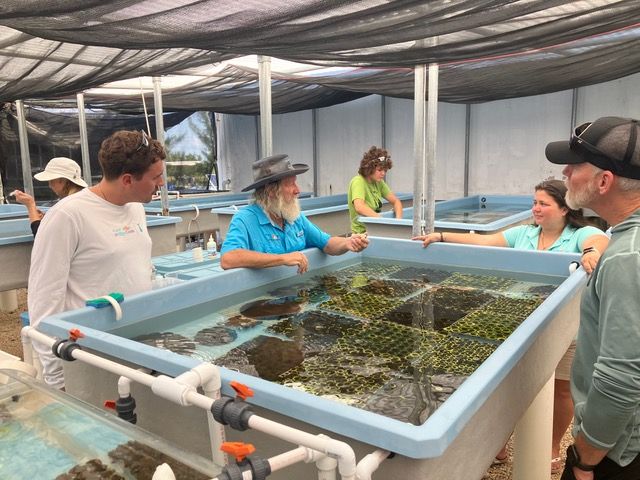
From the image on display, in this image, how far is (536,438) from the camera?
199 centimetres

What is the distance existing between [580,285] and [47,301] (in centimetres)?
211

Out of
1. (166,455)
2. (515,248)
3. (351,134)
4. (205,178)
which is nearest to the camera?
(166,455)

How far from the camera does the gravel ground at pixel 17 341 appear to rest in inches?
97.1

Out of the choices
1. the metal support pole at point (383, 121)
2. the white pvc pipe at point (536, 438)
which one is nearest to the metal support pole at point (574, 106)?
the metal support pole at point (383, 121)

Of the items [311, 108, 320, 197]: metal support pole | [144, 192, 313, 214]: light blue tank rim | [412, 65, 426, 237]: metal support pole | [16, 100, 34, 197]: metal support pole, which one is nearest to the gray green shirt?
[412, 65, 426, 237]: metal support pole

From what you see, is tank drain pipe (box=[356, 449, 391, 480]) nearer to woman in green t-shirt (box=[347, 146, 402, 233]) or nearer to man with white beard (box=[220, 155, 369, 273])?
man with white beard (box=[220, 155, 369, 273])

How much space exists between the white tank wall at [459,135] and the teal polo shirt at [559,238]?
4.69 m

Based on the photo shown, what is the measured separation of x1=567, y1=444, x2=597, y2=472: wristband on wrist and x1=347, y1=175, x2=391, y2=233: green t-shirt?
→ 321 centimetres

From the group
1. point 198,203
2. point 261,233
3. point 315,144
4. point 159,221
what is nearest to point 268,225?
point 261,233

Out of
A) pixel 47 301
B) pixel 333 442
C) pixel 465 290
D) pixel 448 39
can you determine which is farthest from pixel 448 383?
pixel 448 39

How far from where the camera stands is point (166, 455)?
1.08 metres

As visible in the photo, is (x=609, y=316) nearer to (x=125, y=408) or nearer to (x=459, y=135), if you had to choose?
(x=125, y=408)

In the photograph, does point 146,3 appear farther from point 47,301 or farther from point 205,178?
point 205,178

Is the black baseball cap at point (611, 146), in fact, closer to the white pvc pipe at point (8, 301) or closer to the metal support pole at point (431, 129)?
the metal support pole at point (431, 129)
